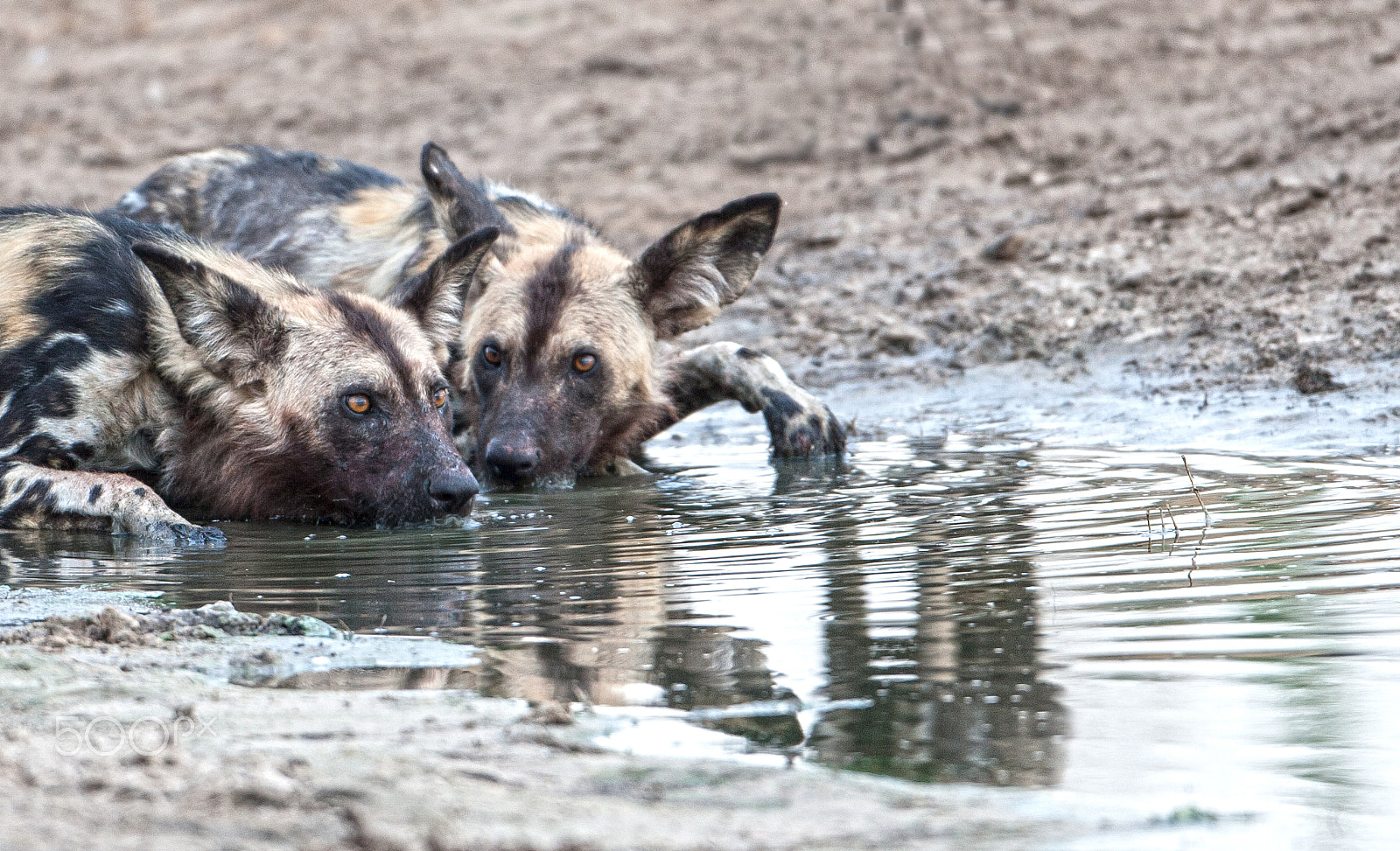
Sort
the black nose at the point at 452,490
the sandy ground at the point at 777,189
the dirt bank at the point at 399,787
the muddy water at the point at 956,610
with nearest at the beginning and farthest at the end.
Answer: the dirt bank at the point at 399,787 < the sandy ground at the point at 777,189 < the muddy water at the point at 956,610 < the black nose at the point at 452,490

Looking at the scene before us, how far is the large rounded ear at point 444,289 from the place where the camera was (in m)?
5.09

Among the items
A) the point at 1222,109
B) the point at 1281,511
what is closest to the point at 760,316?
the point at 1222,109

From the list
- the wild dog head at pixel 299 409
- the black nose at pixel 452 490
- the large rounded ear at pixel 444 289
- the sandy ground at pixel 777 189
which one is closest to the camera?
the sandy ground at pixel 777 189

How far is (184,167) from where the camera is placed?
6.98m

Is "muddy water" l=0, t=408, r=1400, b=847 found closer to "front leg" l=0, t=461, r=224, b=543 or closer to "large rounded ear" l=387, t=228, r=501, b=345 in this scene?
"front leg" l=0, t=461, r=224, b=543

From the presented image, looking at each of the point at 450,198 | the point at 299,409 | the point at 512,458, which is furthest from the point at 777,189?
the point at 299,409

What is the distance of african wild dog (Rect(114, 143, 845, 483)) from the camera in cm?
548

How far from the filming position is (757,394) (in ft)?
19.5

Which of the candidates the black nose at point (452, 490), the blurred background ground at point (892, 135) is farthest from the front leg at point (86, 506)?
the blurred background ground at point (892, 135)

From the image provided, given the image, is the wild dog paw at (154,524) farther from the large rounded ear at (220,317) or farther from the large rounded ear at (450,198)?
the large rounded ear at (450,198)

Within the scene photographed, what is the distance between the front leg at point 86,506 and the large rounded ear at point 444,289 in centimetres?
103

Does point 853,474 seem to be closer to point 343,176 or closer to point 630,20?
point 343,176

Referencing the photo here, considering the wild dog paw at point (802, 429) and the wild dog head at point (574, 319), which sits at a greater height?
the wild dog head at point (574, 319)

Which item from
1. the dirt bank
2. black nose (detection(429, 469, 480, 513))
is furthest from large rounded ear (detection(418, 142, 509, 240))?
the dirt bank
